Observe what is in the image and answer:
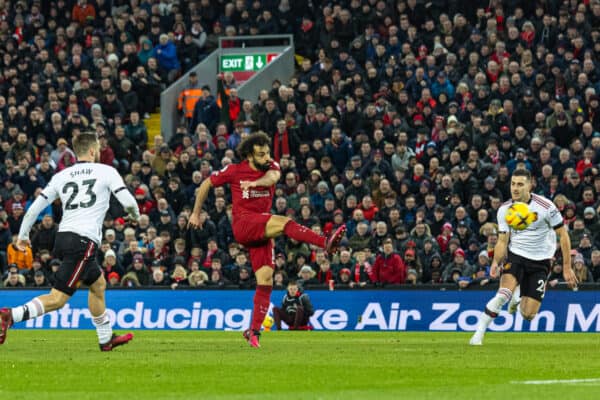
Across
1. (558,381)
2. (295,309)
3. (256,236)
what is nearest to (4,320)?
(256,236)

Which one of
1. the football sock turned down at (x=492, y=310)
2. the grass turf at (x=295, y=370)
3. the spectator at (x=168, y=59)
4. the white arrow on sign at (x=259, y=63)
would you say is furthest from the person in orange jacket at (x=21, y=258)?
the football sock turned down at (x=492, y=310)

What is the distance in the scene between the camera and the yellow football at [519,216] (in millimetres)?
16656

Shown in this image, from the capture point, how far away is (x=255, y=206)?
15.4m

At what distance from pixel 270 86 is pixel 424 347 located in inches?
774

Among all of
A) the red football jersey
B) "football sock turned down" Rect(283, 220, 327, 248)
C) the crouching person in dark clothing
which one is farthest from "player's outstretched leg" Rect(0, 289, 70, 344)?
the crouching person in dark clothing

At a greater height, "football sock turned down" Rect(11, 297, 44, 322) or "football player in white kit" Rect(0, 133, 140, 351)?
"football player in white kit" Rect(0, 133, 140, 351)

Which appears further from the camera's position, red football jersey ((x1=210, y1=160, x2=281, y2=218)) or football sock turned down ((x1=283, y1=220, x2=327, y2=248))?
red football jersey ((x1=210, y1=160, x2=281, y2=218))

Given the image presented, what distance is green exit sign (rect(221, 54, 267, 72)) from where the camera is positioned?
118ft

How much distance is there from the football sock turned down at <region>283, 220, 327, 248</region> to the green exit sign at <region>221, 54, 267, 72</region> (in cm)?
2152

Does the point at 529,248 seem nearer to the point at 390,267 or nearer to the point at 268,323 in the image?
the point at 390,267

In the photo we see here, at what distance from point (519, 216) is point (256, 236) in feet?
11.8

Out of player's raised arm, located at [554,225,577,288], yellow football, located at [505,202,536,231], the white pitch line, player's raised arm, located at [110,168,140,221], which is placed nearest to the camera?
the white pitch line

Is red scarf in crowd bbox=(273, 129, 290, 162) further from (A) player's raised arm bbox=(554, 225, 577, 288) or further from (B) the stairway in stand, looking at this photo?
(A) player's raised arm bbox=(554, 225, 577, 288)

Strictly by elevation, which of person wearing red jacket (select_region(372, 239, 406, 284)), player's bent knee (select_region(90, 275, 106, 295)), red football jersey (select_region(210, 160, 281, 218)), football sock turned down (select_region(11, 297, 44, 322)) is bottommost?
person wearing red jacket (select_region(372, 239, 406, 284))
